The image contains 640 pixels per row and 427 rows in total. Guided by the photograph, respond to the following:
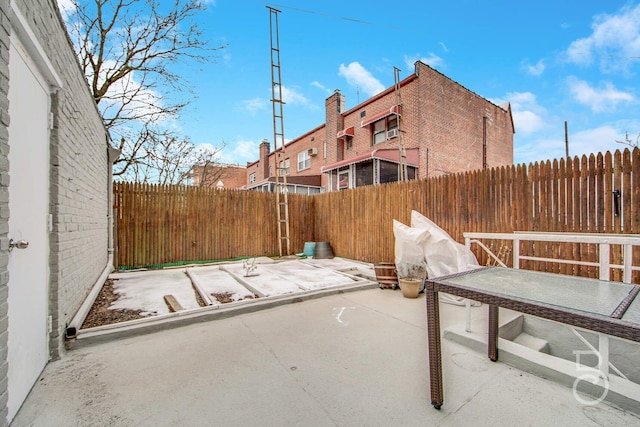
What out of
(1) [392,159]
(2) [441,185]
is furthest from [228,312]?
(1) [392,159]

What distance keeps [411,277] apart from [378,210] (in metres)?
2.44

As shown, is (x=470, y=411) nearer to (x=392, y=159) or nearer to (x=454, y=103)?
(x=392, y=159)

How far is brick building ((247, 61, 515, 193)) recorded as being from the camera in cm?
1201

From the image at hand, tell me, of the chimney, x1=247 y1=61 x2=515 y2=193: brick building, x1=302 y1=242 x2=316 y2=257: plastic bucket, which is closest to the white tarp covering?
x1=302 y1=242 x2=316 y2=257: plastic bucket

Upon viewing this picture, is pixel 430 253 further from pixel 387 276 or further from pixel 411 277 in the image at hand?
pixel 387 276

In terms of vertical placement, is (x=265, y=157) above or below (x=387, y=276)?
above

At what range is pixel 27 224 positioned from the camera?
1.89m

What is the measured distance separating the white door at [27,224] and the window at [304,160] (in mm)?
16525

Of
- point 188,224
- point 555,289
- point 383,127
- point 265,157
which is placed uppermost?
point 265,157

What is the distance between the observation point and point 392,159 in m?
11.7

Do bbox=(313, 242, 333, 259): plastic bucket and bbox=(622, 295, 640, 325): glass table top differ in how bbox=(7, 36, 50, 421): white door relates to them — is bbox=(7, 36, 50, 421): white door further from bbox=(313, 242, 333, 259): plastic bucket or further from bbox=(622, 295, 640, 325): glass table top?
bbox=(313, 242, 333, 259): plastic bucket

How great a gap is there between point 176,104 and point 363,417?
934 cm

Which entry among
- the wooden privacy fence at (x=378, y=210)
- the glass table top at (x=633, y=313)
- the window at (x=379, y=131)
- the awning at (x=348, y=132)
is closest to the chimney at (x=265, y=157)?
the awning at (x=348, y=132)

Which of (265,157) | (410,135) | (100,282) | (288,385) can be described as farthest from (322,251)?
(265,157)
